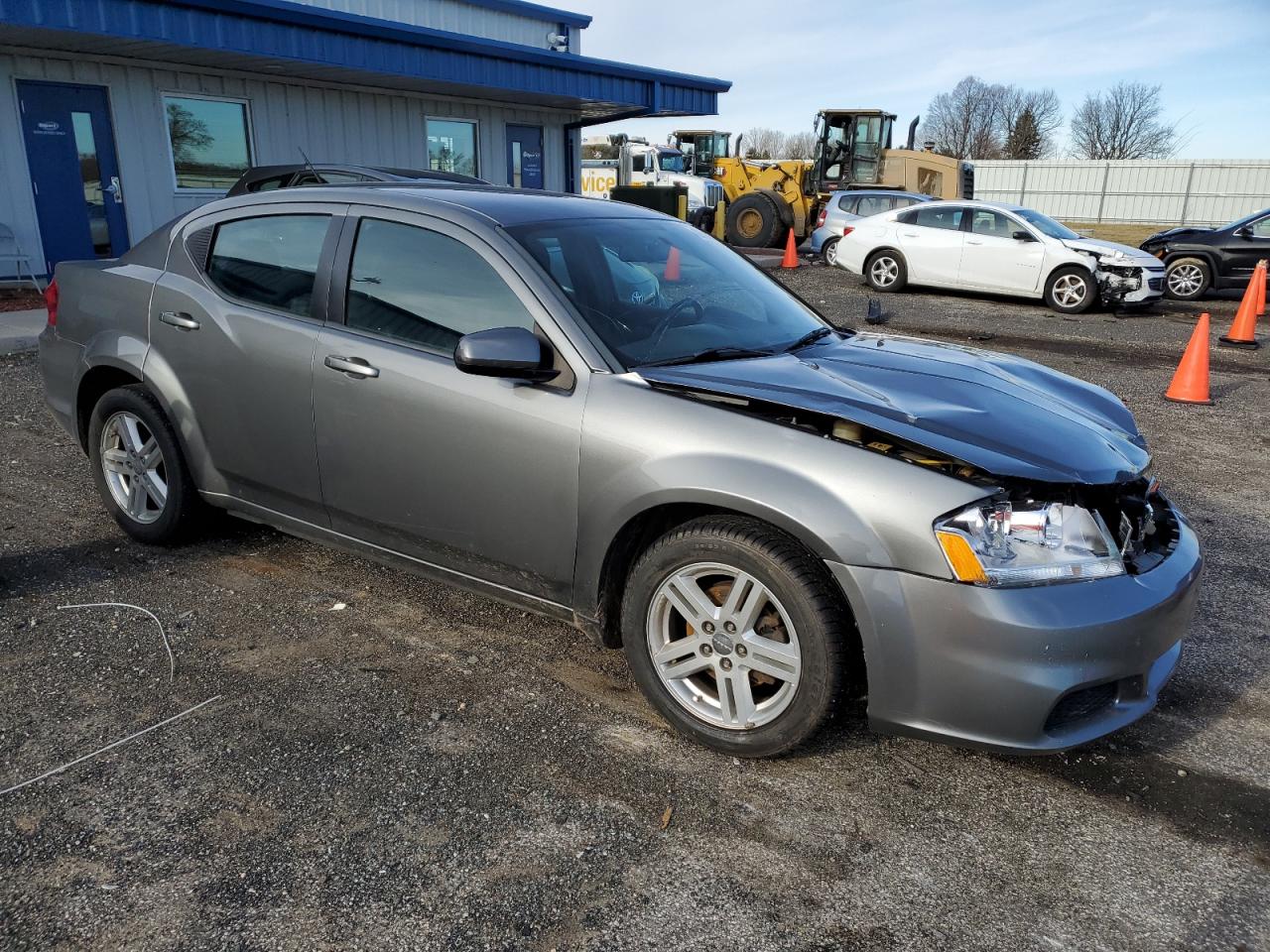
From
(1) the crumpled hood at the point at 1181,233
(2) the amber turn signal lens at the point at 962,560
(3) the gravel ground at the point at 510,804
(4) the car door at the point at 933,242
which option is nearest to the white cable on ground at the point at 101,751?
(3) the gravel ground at the point at 510,804

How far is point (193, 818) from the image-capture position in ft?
8.58

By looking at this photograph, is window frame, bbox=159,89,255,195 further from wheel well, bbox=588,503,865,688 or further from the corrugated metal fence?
the corrugated metal fence

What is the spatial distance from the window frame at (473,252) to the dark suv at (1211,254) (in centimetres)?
1570

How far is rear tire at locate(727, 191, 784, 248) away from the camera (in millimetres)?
22984

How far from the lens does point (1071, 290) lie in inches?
554

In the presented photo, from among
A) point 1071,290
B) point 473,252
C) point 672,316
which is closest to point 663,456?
point 672,316

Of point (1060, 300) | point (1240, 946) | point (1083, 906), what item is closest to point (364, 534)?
point (1083, 906)

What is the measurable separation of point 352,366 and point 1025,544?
2.39m

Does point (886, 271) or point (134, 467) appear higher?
point (886, 271)

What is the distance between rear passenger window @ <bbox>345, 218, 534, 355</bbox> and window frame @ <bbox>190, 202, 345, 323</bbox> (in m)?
0.13

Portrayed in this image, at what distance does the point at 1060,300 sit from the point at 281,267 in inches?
517

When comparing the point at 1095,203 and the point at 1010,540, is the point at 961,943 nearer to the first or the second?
the point at 1010,540

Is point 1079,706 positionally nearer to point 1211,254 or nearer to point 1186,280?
point 1211,254

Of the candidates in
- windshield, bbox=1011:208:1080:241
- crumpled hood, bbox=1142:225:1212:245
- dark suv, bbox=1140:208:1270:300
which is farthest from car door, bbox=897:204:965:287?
dark suv, bbox=1140:208:1270:300
